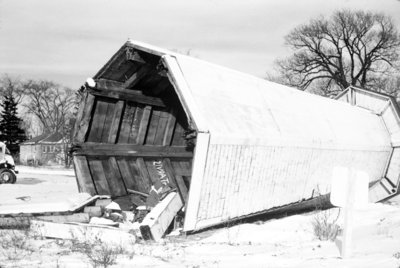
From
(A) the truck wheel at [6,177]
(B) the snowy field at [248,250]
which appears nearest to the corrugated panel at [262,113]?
(B) the snowy field at [248,250]

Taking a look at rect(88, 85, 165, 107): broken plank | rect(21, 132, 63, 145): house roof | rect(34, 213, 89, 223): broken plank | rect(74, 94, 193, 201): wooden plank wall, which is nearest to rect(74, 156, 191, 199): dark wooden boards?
rect(74, 94, 193, 201): wooden plank wall

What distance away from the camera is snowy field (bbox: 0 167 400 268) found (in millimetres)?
4191

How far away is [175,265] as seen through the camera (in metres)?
4.33

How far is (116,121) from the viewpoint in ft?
28.1

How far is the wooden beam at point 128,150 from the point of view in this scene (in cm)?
817

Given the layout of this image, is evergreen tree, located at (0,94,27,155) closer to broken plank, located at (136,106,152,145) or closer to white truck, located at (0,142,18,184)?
white truck, located at (0,142,18,184)

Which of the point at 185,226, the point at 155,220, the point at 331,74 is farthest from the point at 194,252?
the point at 331,74

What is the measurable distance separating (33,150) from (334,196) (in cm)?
6983

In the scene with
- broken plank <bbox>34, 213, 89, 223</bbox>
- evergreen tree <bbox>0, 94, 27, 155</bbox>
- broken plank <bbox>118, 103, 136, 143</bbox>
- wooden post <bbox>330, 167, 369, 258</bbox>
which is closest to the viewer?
wooden post <bbox>330, 167, 369, 258</bbox>

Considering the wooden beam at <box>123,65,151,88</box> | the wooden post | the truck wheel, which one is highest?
the wooden beam at <box>123,65,151,88</box>

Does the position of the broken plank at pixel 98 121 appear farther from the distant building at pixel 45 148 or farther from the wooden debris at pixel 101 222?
the distant building at pixel 45 148

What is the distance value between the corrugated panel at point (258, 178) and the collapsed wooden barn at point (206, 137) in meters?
0.02

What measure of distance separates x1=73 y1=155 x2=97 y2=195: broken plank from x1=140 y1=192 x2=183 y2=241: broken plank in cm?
180

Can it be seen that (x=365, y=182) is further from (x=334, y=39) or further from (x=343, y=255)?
(x=334, y=39)
